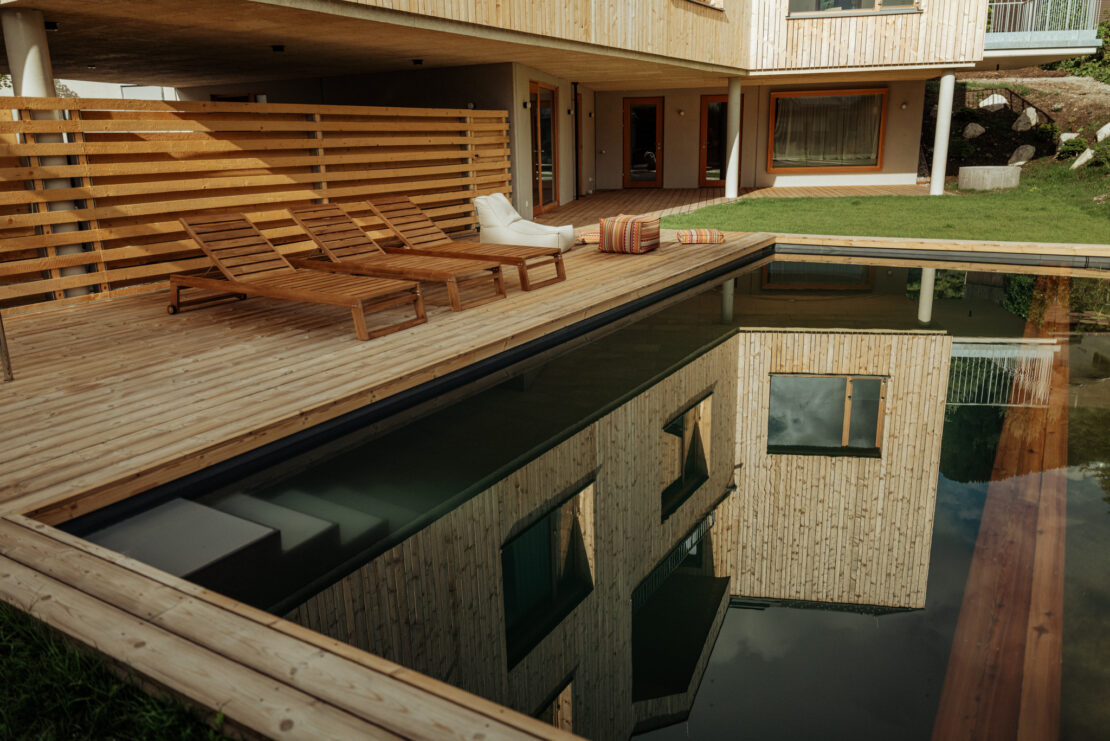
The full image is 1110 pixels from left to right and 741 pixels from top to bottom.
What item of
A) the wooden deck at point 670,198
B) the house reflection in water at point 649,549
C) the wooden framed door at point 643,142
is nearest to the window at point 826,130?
the wooden deck at point 670,198

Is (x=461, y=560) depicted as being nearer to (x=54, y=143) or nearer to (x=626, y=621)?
(x=626, y=621)

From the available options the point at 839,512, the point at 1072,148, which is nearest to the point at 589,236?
the point at 839,512

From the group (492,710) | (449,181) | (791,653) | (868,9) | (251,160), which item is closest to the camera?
(492,710)

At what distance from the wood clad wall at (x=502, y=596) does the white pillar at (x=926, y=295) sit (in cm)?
401

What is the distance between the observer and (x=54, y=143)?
6.50 m

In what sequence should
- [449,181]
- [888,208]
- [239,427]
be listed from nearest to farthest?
[239,427]
[449,181]
[888,208]

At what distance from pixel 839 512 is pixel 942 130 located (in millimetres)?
14135

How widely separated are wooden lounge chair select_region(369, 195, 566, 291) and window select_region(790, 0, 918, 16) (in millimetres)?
10926

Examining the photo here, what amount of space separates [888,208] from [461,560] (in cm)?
1294

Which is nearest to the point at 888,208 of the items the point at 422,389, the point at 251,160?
the point at 251,160

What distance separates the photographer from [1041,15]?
1727cm

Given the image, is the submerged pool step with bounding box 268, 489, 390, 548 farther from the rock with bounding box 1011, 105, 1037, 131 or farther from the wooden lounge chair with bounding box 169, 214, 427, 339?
the rock with bounding box 1011, 105, 1037, 131

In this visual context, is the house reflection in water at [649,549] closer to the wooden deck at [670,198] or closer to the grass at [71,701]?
the grass at [71,701]

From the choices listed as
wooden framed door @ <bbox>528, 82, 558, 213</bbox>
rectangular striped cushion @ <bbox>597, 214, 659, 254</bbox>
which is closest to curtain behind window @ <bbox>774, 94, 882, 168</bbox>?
wooden framed door @ <bbox>528, 82, 558, 213</bbox>
